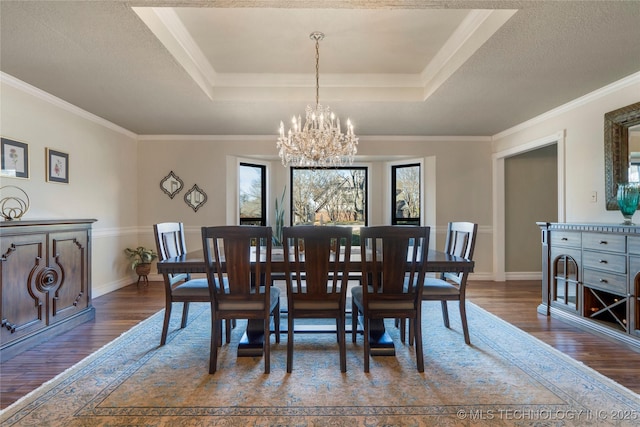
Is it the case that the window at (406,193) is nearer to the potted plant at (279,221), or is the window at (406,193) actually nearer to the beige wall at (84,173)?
the potted plant at (279,221)

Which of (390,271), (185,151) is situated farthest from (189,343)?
(185,151)

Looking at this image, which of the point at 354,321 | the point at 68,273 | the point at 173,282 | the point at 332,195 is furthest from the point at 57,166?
the point at 332,195

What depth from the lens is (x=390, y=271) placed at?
6.84 ft

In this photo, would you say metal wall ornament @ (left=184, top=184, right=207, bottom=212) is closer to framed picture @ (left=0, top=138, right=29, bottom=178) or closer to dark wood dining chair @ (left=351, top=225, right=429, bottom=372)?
framed picture @ (left=0, top=138, right=29, bottom=178)

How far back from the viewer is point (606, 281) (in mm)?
2709

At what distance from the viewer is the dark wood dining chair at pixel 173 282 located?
8.02ft

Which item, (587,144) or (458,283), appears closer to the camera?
(458,283)

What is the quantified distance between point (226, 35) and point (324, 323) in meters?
2.69

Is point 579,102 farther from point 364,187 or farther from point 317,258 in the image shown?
point 317,258

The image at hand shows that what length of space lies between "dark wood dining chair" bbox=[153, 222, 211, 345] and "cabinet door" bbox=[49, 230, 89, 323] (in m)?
0.92

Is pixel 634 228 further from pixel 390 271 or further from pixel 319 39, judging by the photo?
pixel 319 39

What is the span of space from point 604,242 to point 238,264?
306 centimetres

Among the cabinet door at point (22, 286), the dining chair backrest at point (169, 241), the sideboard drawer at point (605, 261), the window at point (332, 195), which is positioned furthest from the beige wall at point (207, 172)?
the dining chair backrest at point (169, 241)

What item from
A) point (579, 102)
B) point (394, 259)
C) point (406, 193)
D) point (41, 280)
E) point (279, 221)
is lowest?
point (41, 280)
